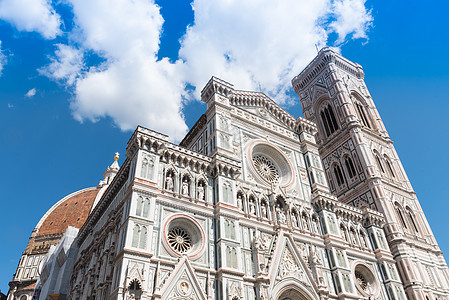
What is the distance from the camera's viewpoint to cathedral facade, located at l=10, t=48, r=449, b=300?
20.0 m

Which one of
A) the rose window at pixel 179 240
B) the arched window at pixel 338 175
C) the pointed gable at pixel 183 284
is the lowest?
the pointed gable at pixel 183 284

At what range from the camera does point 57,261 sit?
34.1 m

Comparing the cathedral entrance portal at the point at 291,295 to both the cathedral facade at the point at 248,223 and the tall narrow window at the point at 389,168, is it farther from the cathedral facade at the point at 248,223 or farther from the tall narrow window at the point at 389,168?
the tall narrow window at the point at 389,168

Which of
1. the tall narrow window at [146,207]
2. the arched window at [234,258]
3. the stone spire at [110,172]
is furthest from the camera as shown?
the stone spire at [110,172]

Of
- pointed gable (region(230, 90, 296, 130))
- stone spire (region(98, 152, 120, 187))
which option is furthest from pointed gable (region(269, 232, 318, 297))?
stone spire (region(98, 152, 120, 187))

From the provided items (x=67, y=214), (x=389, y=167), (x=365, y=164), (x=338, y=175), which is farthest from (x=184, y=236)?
(x=67, y=214)

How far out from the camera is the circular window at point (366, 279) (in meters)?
28.0

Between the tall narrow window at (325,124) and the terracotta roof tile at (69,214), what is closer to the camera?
the tall narrow window at (325,124)

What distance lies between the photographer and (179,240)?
21.2 metres

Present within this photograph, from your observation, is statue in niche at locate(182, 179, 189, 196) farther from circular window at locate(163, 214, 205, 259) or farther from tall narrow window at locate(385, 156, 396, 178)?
tall narrow window at locate(385, 156, 396, 178)

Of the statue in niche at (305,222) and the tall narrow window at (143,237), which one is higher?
the statue in niche at (305,222)

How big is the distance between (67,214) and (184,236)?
52873mm

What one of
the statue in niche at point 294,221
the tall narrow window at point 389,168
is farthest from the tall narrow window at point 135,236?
the tall narrow window at point 389,168

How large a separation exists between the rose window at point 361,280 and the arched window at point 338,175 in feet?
46.0
